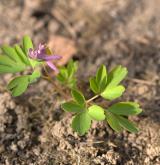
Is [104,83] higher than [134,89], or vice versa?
[104,83]

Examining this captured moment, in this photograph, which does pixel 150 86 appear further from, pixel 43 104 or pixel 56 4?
pixel 56 4

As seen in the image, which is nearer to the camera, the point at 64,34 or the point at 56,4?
the point at 64,34

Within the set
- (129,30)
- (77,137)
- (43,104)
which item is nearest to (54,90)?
(43,104)

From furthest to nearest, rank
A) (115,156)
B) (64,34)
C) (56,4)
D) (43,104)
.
→ 1. (56,4)
2. (64,34)
3. (43,104)
4. (115,156)

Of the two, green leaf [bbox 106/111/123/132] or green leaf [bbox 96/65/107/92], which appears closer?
green leaf [bbox 106/111/123/132]

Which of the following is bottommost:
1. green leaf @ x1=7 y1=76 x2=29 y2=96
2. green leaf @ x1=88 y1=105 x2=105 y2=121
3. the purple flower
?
green leaf @ x1=88 y1=105 x2=105 y2=121

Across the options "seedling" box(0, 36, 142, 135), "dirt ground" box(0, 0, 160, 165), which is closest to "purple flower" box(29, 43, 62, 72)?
"seedling" box(0, 36, 142, 135)

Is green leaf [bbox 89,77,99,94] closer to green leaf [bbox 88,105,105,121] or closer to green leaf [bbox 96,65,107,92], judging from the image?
green leaf [bbox 96,65,107,92]

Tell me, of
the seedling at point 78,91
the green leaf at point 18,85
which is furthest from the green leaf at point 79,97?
the green leaf at point 18,85
